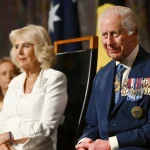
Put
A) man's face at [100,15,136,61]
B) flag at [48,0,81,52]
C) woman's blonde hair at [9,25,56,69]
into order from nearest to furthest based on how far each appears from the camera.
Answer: man's face at [100,15,136,61] < woman's blonde hair at [9,25,56,69] < flag at [48,0,81,52]

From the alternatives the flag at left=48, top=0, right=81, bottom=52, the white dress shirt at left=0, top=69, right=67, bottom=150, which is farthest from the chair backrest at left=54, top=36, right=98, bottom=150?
the flag at left=48, top=0, right=81, bottom=52

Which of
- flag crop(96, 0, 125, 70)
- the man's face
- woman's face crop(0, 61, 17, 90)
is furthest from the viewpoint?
flag crop(96, 0, 125, 70)

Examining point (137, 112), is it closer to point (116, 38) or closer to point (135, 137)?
point (135, 137)

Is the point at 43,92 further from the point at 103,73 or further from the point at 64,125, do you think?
the point at 103,73

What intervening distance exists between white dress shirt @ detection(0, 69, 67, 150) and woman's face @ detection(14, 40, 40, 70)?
0.09m

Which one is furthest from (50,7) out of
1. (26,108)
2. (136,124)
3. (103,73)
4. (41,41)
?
(136,124)

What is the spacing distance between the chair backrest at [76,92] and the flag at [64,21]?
0.97 m

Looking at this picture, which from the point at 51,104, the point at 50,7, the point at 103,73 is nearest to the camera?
the point at 103,73

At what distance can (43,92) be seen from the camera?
229 cm

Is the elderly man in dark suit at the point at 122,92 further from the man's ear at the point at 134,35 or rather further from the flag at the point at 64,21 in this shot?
the flag at the point at 64,21

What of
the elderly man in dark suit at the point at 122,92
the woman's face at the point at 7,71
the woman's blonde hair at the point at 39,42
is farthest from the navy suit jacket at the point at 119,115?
the woman's face at the point at 7,71

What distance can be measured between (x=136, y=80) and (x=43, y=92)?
0.68 metres

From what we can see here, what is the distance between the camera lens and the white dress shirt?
2.24 meters

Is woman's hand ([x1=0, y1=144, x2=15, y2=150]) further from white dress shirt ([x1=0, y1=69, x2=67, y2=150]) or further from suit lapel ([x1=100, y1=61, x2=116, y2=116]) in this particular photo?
suit lapel ([x1=100, y1=61, x2=116, y2=116])
